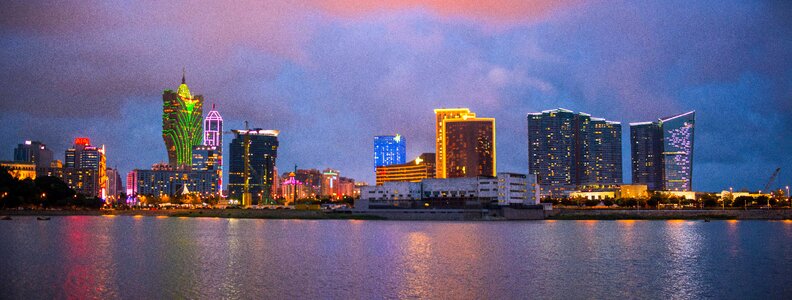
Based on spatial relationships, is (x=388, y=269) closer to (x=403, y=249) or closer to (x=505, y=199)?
(x=403, y=249)

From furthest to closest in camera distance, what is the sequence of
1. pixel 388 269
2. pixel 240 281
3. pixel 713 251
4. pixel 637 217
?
pixel 637 217 < pixel 713 251 < pixel 388 269 < pixel 240 281

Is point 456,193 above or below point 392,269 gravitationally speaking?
above

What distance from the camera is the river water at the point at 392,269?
1671 inches

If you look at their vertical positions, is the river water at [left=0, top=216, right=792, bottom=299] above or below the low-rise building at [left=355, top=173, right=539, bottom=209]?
below

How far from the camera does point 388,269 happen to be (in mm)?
54938

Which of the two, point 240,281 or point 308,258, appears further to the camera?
point 308,258

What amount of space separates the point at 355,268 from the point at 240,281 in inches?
448

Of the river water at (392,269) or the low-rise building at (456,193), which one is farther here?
the low-rise building at (456,193)

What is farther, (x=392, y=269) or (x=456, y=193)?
(x=456, y=193)

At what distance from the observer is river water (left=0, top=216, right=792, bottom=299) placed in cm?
4244

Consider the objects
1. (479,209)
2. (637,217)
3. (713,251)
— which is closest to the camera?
(713,251)

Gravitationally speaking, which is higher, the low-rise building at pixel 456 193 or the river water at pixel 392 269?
the low-rise building at pixel 456 193

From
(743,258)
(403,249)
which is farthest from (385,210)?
(743,258)

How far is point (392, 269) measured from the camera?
5488 cm
